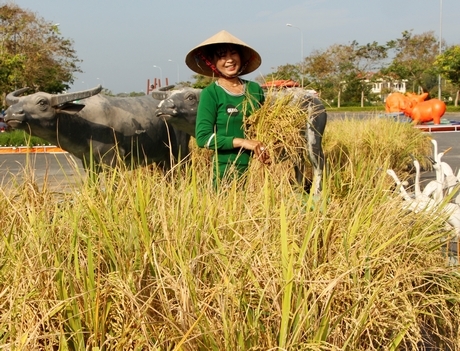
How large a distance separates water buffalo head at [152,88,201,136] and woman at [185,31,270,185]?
1.33 m

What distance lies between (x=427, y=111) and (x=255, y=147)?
56.8 feet

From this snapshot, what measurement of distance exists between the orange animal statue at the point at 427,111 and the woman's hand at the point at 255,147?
16.9 meters

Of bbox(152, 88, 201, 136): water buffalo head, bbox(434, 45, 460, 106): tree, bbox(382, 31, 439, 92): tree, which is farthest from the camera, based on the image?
bbox(382, 31, 439, 92): tree

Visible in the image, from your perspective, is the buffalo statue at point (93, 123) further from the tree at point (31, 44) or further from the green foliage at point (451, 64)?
the green foliage at point (451, 64)

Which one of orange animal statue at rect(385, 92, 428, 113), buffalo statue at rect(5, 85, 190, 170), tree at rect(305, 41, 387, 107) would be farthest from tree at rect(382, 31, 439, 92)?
buffalo statue at rect(5, 85, 190, 170)

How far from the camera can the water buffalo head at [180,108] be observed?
4738mm

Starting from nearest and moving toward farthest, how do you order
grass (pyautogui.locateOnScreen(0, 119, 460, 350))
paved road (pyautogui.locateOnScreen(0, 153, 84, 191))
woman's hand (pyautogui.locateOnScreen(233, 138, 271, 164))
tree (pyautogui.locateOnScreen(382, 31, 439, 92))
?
1. grass (pyautogui.locateOnScreen(0, 119, 460, 350))
2. paved road (pyautogui.locateOnScreen(0, 153, 84, 191))
3. woman's hand (pyautogui.locateOnScreen(233, 138, 271, 164))
4. tree (pyautogui.locateOnScreen(382, 31, 439, 92))

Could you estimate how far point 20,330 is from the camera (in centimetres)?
179

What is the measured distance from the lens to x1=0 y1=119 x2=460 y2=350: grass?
68.6 inches

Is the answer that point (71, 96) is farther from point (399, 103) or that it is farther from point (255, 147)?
point (399, 103)

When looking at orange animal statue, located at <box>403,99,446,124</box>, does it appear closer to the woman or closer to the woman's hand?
the woman

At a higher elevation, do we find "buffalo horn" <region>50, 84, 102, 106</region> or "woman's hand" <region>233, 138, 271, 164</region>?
"buffalo horn" <region>50, 84, 102, 106</region>

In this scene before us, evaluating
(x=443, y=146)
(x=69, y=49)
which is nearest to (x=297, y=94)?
(x=443, y=146)

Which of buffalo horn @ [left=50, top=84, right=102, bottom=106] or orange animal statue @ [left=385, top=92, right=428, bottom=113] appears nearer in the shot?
buffalo horn @ [left=50, top=84, right=102, bottom=106]
